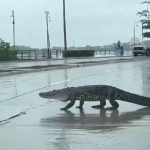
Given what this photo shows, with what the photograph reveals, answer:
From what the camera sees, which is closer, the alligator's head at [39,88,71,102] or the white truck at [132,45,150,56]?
the alligator's head at [39,88,71,102]

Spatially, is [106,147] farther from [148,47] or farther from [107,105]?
[148,47]

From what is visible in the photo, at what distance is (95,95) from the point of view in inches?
464

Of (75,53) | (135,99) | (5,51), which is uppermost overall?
(5,51)

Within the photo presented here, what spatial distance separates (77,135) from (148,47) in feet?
210

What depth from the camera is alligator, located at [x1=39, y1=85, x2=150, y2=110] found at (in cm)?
1170

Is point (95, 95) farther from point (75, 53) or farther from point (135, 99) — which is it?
point (75, 53)

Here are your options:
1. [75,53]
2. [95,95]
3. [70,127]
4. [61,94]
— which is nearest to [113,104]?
[95,95]

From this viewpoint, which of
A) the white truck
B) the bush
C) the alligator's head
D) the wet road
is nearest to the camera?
the wet road

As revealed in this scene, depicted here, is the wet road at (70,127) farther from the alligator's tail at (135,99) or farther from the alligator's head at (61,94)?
the alligator's head at (61,94)

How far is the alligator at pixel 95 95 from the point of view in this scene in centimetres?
1170

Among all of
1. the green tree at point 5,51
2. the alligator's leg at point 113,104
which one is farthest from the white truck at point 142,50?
the alligator's leg at point 113,104

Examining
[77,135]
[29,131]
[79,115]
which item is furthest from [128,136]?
[79,115]

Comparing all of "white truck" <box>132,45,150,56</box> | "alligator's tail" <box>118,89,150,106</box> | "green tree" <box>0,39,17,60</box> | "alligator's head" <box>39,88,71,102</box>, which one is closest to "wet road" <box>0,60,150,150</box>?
"alligator's tail" <box>118,89,150,106</box>

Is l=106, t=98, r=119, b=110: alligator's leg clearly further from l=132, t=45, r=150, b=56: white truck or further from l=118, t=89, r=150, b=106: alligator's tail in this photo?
l=132, t=45, r=150, b=56: white truck
